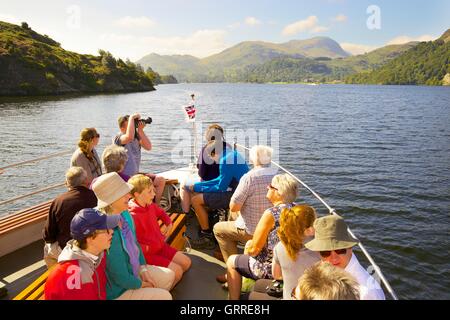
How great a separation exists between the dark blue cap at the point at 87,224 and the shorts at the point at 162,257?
1.54 m

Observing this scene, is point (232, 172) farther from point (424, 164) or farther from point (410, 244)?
point (424, 164)

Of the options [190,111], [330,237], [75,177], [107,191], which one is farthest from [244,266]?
[190,111]

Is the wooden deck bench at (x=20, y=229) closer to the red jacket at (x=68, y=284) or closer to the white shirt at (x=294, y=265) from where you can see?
the red jacket at (x=68, y=284)

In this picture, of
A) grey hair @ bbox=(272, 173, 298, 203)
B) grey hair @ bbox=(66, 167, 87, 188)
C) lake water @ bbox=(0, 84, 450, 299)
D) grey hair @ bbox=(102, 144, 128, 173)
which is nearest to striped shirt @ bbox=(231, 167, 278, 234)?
grey hair @ bbox=(272, 173, 298, 203)

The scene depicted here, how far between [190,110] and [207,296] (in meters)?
4.57

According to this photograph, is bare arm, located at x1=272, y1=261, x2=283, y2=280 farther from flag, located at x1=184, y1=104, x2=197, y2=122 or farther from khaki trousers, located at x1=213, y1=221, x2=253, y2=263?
flag, located at x1=184, y1=104, x2=197, y2=122

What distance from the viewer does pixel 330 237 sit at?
9.83 feet

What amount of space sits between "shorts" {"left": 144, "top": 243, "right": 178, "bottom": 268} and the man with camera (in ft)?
6.37

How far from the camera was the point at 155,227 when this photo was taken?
4.37 m

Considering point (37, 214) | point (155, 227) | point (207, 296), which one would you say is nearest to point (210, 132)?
point (155, 227)

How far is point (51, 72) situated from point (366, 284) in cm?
10711

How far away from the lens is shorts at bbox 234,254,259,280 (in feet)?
12.7

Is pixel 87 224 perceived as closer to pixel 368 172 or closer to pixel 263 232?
pixel 263 232

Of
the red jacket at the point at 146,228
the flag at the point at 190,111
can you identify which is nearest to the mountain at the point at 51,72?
the flag at the point at 190,111
